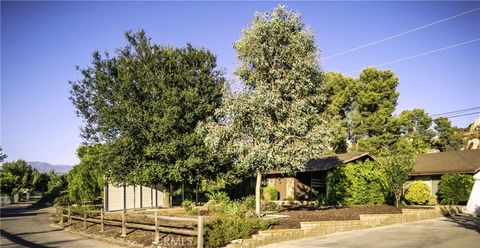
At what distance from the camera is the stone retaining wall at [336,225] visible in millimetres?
15242

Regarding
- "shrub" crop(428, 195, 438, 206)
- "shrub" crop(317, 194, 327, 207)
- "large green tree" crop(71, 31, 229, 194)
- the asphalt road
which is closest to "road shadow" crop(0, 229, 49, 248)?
the asphalt road

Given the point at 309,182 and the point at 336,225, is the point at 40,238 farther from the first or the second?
the point at 309,182

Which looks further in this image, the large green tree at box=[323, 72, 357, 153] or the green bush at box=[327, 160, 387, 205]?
the large green tree at box=[323, 72, 357, 153]

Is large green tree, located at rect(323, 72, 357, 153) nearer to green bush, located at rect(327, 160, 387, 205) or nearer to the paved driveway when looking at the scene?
green bush, located at rect(327, 160, 387, 205)

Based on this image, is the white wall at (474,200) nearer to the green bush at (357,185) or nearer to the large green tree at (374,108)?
the green bush at (357,185)

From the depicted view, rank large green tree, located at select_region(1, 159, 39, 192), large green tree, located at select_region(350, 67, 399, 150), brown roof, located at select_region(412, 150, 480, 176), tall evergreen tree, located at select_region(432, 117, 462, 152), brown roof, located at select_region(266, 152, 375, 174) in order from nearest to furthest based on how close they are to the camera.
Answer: brown roof, located at select_region(412, 150, 480, 176) → brown roof, located at select_region(266, 152, 375, 174) → large green tree, located at select_region(350, 67, 399, 150) → tall evergreen tree, located at select_region(432, 117, 462, 152) → large green tree, located at select_region(1, 159, 39, 192)

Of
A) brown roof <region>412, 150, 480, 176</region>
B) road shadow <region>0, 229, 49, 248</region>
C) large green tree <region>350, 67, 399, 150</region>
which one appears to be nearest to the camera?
road shadow <region>0, 229, 49, 248</region>

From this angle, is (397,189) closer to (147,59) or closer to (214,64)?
(214,64)

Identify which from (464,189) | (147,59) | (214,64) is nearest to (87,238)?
(147,59)

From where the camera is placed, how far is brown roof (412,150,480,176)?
30.6 meters

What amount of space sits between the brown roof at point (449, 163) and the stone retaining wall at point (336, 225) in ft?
17.9

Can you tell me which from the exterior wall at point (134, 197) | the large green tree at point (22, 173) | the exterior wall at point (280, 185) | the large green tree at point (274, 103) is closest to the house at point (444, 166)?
the exterior wall at point (280, 185)

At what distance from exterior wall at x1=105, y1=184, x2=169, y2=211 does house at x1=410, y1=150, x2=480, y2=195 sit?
875 inches

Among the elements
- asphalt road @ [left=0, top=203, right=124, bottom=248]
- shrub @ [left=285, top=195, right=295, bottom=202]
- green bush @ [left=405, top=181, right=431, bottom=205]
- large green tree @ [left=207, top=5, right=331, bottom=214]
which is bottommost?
asphalt road @ [left=0, top=203, right=124, bottom=248]
